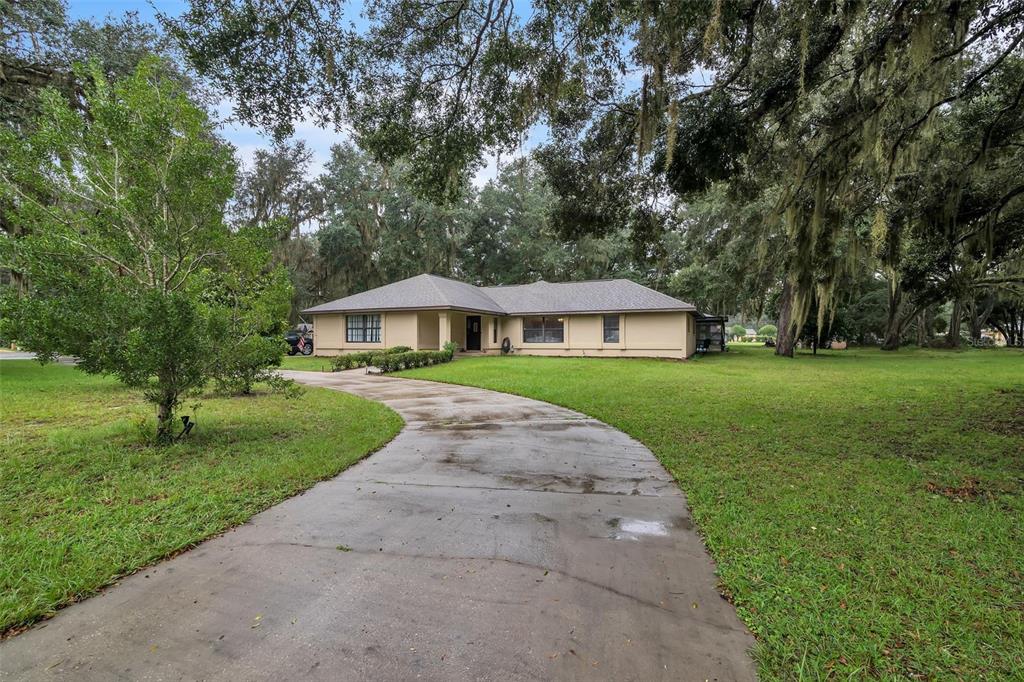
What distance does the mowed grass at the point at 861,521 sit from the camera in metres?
2.09

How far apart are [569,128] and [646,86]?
2.22 m

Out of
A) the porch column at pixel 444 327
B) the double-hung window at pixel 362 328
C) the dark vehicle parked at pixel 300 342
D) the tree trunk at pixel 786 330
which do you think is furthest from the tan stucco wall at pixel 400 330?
the tree trunk at pixel 786 330

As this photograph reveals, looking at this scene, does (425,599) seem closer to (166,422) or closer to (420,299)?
(166,422)

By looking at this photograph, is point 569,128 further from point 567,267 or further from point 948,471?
point 567,267

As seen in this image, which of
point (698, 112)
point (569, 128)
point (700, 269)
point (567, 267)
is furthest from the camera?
point (567, 267)

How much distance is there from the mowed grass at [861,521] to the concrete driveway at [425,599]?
321mm

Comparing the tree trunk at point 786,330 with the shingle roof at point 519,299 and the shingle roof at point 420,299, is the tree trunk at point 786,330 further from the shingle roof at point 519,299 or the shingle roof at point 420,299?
the shingle roof at point 420,299

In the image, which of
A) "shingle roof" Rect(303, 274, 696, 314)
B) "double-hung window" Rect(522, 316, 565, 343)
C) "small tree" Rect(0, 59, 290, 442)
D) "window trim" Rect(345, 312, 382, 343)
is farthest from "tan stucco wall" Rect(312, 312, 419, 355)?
"small tree" Rect(0, 59, 290, 442)

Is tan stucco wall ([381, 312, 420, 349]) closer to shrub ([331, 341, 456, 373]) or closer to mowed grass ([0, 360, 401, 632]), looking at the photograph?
shrub ([331, 341, 456, 373])

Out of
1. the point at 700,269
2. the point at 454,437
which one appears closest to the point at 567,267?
the point at 700,269

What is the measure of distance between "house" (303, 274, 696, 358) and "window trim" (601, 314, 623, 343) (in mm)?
46

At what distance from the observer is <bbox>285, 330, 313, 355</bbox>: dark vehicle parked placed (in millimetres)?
24480

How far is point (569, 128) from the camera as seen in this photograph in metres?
7.68

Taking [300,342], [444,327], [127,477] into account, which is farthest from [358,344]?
[127,477]
